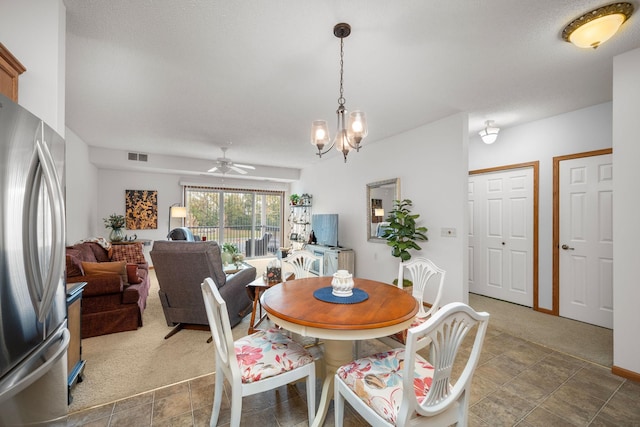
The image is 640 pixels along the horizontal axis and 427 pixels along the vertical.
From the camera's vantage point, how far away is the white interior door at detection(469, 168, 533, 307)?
151 inches

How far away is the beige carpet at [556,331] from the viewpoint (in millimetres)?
2572

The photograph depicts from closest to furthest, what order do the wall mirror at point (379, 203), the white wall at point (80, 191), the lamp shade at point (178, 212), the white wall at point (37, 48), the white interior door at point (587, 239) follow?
the white wall at point (37, 48) < the white interior door at point (587, 239) < the white wall at point (80, 191) < the wall mirror at point (379, 203) < the lamp shade at point (178, 212)

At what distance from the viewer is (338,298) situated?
1.85m

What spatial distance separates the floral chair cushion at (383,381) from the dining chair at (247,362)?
28 centimetres

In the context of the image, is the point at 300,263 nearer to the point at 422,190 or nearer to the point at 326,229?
the point at 422,190

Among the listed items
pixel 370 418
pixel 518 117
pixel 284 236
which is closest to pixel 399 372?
pixel 370 418

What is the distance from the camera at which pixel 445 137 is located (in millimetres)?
3561

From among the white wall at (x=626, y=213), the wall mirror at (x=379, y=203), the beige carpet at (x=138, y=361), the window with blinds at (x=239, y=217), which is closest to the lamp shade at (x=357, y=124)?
the white wall at (x=626, y=213)

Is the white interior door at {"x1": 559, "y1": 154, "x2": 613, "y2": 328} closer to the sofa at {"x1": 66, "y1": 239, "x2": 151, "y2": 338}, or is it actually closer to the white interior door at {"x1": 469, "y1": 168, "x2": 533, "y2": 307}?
the white interior door at {"x1": 469, "y1": 168, "x2": 533, "y2": 307}

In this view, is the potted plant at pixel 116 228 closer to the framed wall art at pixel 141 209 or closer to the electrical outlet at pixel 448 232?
the framed wall art at pixel 141 209

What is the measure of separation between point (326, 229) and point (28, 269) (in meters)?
4.78

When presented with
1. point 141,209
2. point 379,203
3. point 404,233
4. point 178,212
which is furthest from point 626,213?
point 141,209

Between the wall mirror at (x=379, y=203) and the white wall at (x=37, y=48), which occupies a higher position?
the white wall at (x=37, y=48)

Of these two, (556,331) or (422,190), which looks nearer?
(556,331)
